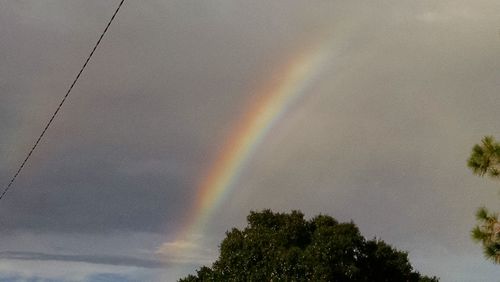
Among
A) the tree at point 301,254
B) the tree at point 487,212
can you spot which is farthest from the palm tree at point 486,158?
the tree at point 301,254

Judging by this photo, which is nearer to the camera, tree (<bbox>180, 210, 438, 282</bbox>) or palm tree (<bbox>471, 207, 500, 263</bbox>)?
palm tree (<bbox>471, 207, 500, 263</bbox>)

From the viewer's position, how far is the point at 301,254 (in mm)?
44281

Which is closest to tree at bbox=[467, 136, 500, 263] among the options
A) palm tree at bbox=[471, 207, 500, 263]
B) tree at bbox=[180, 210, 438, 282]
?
palm tree at bbox=[471, 207, 500, 263]

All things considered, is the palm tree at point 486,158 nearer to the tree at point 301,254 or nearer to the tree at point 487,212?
the tree at point 487,212

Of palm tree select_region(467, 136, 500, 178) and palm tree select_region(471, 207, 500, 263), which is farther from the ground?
palm tree select_region(467, 136, 500, 178)

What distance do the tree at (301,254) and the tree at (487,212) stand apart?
994 inches

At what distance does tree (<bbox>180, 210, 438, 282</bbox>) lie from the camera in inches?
1719

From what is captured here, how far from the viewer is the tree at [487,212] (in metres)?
17.3

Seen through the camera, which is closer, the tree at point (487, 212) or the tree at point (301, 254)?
the tree at point (487, 212)

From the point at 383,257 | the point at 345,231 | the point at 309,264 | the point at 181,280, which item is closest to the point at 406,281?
the point at 383,257

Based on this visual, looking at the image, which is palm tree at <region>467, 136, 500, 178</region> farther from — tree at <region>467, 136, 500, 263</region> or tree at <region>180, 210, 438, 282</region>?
tree at <region>180, 210, 438, 282</region>

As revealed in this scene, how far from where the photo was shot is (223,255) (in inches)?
1858

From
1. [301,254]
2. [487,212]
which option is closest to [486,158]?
[487,212]

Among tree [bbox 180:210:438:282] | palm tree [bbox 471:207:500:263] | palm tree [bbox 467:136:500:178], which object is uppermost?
tree [bbox 180:210:438:282]
